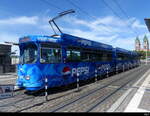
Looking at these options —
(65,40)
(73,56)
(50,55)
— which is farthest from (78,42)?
(50,55)

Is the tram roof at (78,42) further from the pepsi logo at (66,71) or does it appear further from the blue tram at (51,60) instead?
the pepsi logo at (66,71)

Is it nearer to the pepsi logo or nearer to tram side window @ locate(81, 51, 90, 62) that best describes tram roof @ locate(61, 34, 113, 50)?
tram side window @ locate(81, 51, 90, 62)

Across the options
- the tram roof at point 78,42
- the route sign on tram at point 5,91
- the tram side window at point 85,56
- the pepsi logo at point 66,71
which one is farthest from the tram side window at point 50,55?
the tram side window at point 85,56

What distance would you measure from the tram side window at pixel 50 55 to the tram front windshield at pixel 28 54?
0.38 m

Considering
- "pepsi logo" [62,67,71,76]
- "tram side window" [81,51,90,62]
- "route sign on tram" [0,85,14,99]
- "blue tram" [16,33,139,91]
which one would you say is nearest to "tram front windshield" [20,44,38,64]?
"blue tram" [16,33,139,91]

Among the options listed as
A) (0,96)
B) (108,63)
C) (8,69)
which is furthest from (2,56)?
(0,96)

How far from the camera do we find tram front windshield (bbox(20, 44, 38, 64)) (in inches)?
353

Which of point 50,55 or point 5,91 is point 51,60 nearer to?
point 50,55

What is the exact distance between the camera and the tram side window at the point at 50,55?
8859 mm

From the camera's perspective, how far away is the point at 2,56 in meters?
28.9

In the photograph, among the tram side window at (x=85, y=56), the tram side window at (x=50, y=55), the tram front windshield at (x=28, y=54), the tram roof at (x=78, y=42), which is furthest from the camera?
the tram side window at (x=85, y=56)

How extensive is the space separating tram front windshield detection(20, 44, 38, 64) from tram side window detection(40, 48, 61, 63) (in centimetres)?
38

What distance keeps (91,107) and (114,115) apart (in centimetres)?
109

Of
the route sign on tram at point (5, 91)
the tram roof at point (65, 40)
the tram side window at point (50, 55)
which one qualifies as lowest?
the route sign on tram at point (5, 91)
